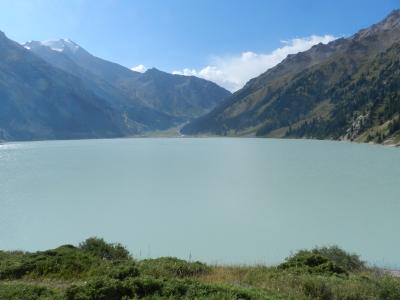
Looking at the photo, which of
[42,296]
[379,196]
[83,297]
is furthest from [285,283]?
[379,196]

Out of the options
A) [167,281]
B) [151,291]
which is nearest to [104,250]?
[167,281]

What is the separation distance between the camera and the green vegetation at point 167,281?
439 inches

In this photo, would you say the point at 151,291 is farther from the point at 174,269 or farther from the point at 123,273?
the point at 174,269

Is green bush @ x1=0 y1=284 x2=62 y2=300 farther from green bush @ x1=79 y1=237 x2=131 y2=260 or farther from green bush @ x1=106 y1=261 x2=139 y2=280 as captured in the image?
green bush @ x1=79 y1=237 x2=131 y2=260

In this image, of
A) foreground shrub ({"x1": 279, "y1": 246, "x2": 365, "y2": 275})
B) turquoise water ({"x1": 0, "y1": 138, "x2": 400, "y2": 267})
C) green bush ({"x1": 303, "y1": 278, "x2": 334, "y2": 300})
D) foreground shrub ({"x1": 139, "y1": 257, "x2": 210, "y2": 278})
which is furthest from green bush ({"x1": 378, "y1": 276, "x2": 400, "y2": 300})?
turquoise water ({"x1": 0, "y1": 138, "x2": 400, "y2": 267})

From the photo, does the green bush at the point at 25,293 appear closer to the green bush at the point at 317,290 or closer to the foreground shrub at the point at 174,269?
the foreground shrub at the point at 174,269

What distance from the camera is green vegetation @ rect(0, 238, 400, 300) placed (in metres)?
11.1

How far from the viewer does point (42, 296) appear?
1140 centimetres

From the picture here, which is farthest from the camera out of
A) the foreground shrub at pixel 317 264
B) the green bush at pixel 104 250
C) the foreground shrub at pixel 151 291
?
the green bush at pixel 104 250

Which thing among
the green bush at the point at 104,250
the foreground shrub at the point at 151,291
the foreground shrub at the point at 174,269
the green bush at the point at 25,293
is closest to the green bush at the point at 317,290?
the foreground shrub at the point at 151,291

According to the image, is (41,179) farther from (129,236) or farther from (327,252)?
(327,252)

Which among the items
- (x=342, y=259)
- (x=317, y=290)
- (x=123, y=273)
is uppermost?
(x=123, y=273)

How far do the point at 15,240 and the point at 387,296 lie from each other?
32317mm

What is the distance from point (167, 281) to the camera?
12.0 meters
